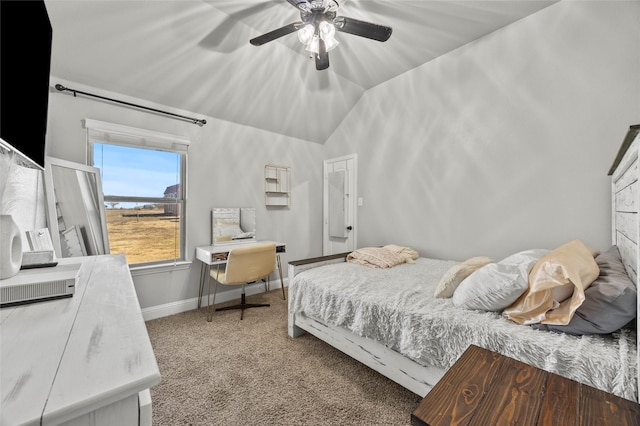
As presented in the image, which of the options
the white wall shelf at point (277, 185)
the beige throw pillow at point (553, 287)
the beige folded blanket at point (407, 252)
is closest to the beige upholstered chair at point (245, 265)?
the white wall shelf at point (277, 185)

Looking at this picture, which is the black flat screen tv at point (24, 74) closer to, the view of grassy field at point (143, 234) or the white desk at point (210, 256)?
the view of grassy field at point (143, 234)

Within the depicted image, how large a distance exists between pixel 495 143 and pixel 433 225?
1035mm

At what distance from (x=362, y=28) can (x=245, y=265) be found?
2.35m

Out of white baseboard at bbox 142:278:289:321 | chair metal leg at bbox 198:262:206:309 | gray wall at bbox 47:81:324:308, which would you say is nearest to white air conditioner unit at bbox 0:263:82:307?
white baseboard at bbox 142:278:289:321

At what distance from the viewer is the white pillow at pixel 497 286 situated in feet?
4.37

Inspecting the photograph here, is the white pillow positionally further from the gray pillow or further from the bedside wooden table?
the bedside wooden table

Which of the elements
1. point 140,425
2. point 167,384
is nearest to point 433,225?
point 167,384

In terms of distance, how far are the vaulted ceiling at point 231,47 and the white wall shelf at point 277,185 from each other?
756 mm

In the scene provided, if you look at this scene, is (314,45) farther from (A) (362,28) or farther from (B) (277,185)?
(B) (277,185)

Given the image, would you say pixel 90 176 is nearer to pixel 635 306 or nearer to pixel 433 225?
pixel 433 225

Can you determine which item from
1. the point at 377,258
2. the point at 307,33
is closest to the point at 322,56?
the point at 307,33

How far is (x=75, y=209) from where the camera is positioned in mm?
2318

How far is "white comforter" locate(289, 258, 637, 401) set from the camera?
40.8 inches

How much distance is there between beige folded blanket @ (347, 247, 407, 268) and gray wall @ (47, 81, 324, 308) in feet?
5.04
